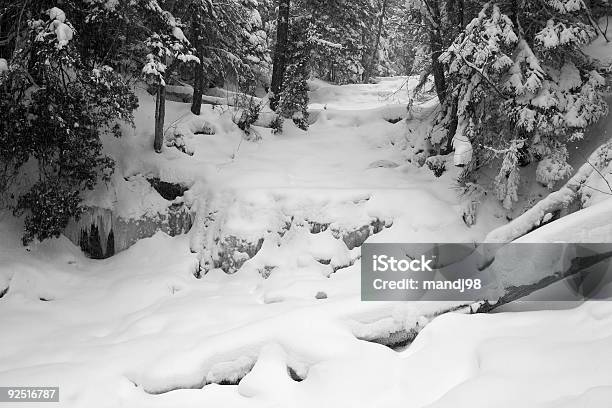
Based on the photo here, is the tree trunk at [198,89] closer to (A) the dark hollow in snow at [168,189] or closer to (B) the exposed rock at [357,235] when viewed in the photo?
(A) the dark hollow in snow at [168,189]

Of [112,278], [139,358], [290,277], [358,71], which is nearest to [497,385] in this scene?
[139,358]

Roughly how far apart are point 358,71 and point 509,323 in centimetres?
1686

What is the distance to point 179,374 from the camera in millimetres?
5035

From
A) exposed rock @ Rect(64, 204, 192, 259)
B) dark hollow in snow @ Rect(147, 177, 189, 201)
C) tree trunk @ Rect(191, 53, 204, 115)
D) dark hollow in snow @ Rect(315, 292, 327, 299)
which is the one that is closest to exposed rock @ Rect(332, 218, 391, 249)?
dark hollow in snow @ Rect(315, 292, 327, 299)

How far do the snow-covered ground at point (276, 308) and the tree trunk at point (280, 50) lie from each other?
1400 millimetres

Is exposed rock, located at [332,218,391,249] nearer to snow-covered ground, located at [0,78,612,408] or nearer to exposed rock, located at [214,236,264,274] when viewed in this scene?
snow-covered ground, located at [0,78,612,408]

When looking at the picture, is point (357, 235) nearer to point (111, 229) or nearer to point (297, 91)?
point (111, 229)

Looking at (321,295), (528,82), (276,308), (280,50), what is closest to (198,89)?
(280,50)

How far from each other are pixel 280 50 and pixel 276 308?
29.5 ft

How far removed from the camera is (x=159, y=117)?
10500 millimetres

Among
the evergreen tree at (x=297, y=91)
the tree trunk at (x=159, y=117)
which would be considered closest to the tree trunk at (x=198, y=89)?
the tree trunk at (x=159, y=117)

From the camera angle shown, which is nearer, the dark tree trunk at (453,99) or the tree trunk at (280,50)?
the dark tree trunk at (453,99)

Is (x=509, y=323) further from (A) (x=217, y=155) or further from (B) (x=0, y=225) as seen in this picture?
(B) (x=0, y=225)

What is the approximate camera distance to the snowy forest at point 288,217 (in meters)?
4.79
